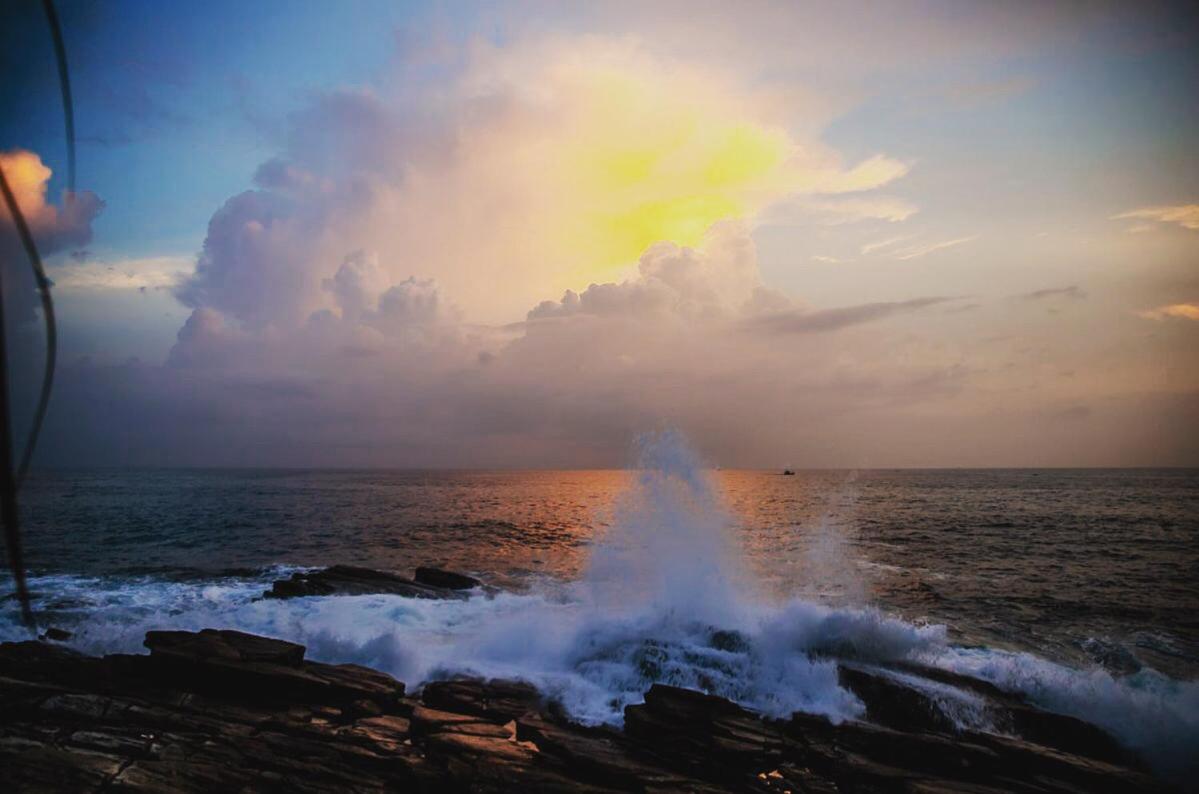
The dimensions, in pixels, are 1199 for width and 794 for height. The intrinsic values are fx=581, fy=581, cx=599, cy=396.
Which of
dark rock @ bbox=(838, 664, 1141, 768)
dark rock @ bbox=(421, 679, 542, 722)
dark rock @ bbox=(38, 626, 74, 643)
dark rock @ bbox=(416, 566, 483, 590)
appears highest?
dark rock @ bbox=(38, 626, 74, 643)

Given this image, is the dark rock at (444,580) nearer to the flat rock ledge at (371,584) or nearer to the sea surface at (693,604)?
the flat rock ledge at (371,584)

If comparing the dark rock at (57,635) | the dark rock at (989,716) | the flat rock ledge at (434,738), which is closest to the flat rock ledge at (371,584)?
the dark rock at (57,635)

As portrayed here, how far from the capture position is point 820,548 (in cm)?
3781

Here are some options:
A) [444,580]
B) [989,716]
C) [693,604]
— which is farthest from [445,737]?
[444,580]

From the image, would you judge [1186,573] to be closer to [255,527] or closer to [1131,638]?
[1131,638]

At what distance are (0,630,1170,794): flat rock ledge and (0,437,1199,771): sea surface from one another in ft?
4.07

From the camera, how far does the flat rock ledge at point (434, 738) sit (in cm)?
947

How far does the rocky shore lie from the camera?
31.1 feet

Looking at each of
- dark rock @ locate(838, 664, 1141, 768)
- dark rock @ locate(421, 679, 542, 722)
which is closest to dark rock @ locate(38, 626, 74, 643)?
dark rock @ locate(421, 679, 542, 722)

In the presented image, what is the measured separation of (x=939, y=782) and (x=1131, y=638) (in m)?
14.4

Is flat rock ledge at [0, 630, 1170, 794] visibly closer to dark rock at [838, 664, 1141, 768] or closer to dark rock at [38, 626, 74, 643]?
dark rock at [838, 664, 1141, 768]

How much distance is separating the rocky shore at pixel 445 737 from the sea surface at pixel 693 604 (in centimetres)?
119

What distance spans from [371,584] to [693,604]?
13.5 meters

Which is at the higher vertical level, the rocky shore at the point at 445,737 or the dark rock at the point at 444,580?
the rocky shore at the point at 445,737
